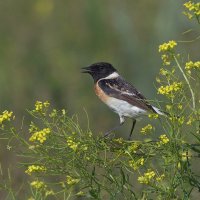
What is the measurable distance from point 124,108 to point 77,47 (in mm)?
4893

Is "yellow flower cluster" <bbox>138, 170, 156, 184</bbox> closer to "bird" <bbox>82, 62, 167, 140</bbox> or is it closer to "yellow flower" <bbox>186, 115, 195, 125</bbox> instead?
"yellow flower" <bbox>186, 115, 195, 125</bbox>

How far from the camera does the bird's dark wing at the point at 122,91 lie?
6.59 metres

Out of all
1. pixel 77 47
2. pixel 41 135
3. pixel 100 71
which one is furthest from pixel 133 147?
pixel 77 47

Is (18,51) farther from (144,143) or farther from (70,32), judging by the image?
(144,143)

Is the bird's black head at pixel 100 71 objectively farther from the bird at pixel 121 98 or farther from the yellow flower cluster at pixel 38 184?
the yellow flower cluster at pixel 38 184

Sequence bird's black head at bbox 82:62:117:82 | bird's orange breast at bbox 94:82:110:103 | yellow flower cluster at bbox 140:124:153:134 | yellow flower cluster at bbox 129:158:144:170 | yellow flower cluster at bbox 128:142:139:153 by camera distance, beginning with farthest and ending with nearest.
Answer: bird's black head at bbox 82:62:117:82 < bird's orange breast at bbox 94:82:110:103 < yellow flower cluster at bbox 140:124:153:134 < yellow flower cluster at bbox 128:142:139:153 < yellow flower cluster at bbox 129:158:144:170

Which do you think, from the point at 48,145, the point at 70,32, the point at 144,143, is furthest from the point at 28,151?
the point at 70,32

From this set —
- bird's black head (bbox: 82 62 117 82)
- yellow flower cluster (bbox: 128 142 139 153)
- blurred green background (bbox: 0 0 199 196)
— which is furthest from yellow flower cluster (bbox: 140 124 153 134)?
blurred green background (bbox: 0 0 199 196)

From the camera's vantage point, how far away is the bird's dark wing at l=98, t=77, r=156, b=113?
659 cm

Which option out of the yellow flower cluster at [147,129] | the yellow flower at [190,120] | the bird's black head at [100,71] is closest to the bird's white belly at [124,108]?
the bird's black head at [100,71]

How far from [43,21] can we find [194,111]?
26.4 feet

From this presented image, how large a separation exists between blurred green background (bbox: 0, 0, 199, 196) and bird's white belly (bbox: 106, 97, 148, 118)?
2.50 metres

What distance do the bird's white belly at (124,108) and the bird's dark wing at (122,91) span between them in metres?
0.04

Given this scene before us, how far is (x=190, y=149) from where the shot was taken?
426cm
